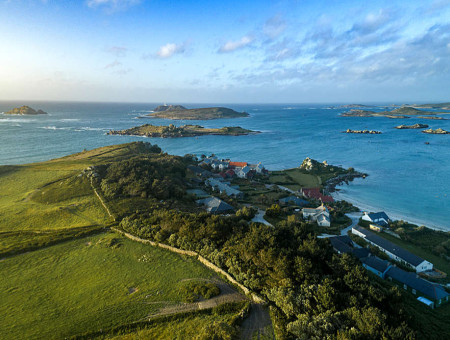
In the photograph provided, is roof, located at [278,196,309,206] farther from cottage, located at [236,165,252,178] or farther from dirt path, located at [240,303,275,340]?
dirt path, located at [240,303,275,340]

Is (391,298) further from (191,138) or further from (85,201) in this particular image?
(191,138)

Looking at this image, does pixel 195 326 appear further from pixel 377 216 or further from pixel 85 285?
pixel 377 216

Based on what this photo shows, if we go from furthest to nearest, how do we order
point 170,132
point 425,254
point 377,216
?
point 170,132 < point 377,216 < point 425,254

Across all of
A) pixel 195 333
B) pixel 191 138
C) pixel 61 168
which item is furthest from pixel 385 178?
pixel 191 138

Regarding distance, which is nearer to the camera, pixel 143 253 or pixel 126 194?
pixel 143 253

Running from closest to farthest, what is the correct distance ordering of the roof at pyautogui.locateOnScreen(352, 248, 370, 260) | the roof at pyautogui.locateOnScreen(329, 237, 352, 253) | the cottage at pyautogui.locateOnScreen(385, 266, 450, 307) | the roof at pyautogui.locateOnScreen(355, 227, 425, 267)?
the cottage at pyautogui.locateOnScreen(385, 266, 450, 307) < the roof at pyautogui.locateOnScreen(355, 227, 425, 267) < the roof at pyautogui.locateOnScreen(352, 248, 370, 260) < the roof at pyautogui.locateOnScreen(329, 237, 352, 253)

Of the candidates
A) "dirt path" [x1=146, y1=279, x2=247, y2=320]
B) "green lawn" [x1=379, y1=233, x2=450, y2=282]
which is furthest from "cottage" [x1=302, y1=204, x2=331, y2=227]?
"dirt path" [x1=146, y1=279, x2=247, y2=320]

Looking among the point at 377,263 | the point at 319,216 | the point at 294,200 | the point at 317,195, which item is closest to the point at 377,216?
the point at 319,216
